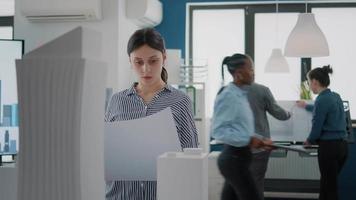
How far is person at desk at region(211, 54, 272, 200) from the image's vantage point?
323 cm

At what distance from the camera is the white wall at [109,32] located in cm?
458

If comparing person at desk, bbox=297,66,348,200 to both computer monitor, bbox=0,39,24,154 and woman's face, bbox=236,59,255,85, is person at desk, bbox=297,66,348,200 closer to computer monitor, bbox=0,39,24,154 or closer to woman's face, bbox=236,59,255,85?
woman's face, bbox=236,59,255,85

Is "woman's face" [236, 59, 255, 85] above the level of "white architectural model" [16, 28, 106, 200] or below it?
above

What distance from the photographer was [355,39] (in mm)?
5961

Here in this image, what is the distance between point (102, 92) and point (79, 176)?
13 cm

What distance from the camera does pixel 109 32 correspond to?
4.60 m

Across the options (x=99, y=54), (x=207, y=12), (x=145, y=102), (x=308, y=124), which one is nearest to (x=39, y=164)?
(x=99, y=54)

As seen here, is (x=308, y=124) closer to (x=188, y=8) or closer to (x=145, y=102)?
(x=188, y=8)

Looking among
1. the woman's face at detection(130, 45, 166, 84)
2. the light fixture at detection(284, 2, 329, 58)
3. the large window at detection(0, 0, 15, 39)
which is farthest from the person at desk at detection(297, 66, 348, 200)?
the large window at detection(0, 0, 15, 39)

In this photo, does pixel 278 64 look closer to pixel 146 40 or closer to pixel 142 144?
pixel 146 40

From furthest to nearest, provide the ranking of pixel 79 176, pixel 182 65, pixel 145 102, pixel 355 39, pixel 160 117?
pixel 355 39 < pixel 182 65 < pixel 145 102 < pixel 160 117 < pixel 79 176

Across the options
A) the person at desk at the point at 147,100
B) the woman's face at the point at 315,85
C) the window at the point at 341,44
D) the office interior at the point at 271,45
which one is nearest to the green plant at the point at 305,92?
the office interior at the point at 271,45

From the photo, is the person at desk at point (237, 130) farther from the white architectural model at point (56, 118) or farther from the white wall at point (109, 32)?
the white architectural model at point (56, 118)

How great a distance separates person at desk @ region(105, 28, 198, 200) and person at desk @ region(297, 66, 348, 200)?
10.0 feet
